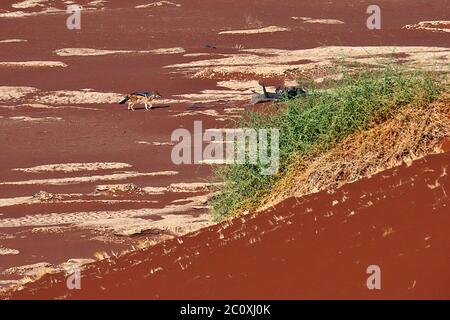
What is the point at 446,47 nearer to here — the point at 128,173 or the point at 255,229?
the point at 128,173

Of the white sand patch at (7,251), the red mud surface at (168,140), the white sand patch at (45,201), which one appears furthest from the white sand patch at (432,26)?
the white sand patch at (7,251)

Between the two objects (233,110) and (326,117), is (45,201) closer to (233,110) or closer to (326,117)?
(326,117)

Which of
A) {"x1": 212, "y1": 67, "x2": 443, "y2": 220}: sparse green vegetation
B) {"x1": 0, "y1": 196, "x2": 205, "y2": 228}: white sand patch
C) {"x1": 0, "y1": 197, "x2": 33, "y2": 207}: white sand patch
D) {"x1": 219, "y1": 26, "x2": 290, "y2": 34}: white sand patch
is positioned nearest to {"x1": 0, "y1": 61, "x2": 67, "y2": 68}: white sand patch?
{"x1": 219, "y1": 26, "x2": 290, "y2": 34}: white sand patch

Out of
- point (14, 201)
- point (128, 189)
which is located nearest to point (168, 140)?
point (128, 189)

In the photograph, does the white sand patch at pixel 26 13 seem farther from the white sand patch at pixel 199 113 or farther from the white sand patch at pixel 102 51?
the white sand patch at pixel 199 113

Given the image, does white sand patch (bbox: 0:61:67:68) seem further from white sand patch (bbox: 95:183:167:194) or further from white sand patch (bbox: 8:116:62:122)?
white sand patch (bbox: 95:183:167:194)
